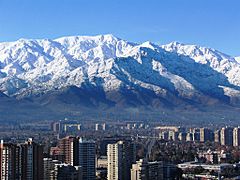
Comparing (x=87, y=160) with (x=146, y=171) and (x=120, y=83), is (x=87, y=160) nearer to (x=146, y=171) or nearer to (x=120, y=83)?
(x=146, y=171)

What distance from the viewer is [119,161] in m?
29.1

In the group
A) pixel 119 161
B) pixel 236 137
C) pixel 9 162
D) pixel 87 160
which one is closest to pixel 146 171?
pixel 119 161

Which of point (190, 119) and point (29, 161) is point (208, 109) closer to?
point (190, 119)

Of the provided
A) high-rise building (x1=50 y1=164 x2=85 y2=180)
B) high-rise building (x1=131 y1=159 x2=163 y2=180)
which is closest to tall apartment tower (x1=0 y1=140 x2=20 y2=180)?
high-rise building (x1=50 y1=164 x2=85 y2=180)

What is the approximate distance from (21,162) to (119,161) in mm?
6153

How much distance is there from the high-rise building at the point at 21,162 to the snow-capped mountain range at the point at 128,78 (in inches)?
2441

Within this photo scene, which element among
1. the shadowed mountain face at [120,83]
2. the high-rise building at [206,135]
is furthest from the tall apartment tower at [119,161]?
the shadowed mountain face at [120,83]

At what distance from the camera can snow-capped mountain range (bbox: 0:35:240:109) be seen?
92.0 m

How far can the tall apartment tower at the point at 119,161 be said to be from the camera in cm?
2877

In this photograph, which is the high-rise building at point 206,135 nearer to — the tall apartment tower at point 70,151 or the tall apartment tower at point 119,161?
the tall apartment tower at point 119,161

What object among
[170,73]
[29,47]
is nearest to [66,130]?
[170,73]

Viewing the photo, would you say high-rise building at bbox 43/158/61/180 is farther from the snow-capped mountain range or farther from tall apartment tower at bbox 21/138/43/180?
the snow-capped mountain range

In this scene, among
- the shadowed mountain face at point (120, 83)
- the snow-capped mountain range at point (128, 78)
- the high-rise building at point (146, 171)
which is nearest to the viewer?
the high-rise building at point (146, 171)

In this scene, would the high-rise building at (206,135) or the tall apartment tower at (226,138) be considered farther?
the high-rise building at (206,135)
